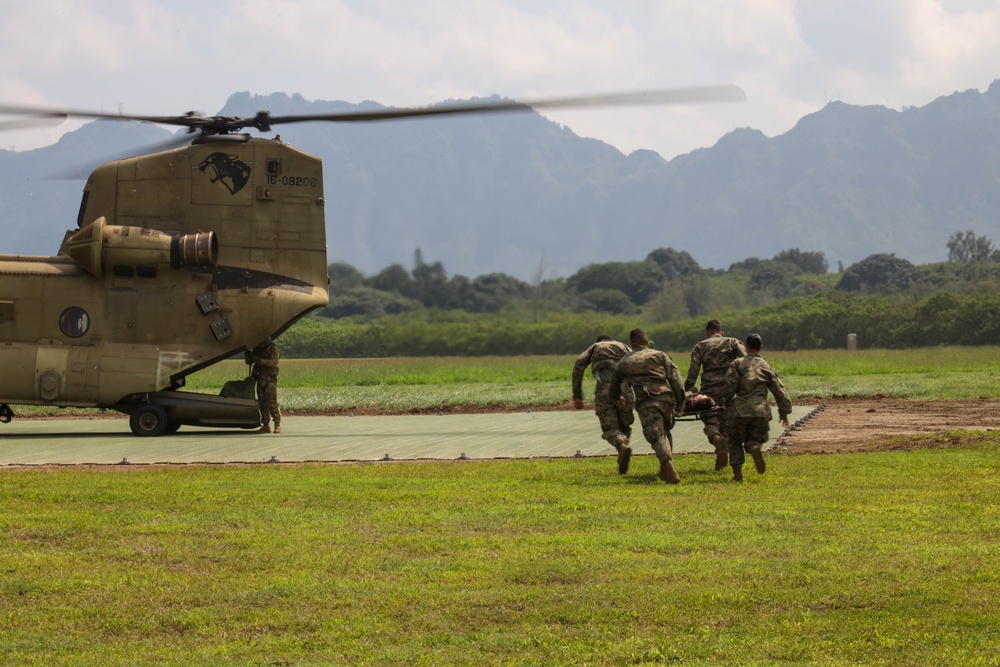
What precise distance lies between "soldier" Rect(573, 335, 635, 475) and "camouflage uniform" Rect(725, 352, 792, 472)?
1129mm

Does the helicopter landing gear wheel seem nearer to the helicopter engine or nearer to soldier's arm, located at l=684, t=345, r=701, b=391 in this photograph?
the helicopter engine

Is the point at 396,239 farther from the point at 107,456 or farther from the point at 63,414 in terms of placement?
the point at 107,456

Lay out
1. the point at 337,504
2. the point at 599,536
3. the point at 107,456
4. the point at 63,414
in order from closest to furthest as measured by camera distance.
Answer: the point at 599,536, the point at 337,504, the point at 107,456, the point at 63,414

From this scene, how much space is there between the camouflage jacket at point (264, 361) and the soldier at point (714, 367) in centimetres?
854

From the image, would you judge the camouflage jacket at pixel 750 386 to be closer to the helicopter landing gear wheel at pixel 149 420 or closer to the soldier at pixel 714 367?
the soldier at pixel 714 367

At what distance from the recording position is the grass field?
620 centimetres

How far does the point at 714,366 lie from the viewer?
14023 millimetres

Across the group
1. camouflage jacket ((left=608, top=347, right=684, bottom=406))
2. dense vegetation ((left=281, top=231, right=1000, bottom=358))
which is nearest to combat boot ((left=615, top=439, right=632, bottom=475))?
camouflage jacket ((left=608, top=347, right=684, bottom=406))

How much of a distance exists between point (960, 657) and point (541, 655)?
6.52ft

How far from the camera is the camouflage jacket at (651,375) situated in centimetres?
1327

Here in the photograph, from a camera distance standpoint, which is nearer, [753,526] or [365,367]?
[753,526]

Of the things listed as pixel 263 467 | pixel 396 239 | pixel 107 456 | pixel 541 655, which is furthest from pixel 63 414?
pixel 396 239

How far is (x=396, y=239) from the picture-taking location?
2832 inches

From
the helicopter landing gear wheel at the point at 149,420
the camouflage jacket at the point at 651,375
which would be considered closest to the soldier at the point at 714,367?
the camouflage jacket at the point at 651,375
